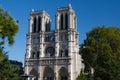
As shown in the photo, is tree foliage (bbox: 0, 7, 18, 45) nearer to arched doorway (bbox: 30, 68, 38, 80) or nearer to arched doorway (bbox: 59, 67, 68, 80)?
arched doorway (bbox: 59, 67, 68, 80)

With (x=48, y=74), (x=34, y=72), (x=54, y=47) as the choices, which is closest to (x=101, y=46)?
(x=54, y=47)

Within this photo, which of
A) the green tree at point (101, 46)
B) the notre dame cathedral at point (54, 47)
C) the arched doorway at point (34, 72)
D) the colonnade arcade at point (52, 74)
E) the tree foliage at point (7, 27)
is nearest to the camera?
the tree foliage at point (7, 27)

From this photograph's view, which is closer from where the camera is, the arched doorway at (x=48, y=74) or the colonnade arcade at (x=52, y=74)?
the colonnade arcade at (x=52, y=74)

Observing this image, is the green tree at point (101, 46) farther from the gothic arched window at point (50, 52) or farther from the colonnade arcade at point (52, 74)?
the gothic arched window at point (50, 52)

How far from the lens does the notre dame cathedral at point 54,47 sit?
80.2m

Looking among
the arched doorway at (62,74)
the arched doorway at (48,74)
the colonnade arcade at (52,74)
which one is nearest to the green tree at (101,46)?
the colonnade arcade at (52,74)

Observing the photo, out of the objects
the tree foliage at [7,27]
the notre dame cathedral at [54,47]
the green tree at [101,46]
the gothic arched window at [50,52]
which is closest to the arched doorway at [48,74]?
the notre dame cathedral at [54,47]

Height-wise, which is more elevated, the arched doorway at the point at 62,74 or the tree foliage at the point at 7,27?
the tree foliage at the point at 7,27

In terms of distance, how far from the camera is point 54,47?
8300 centimetres

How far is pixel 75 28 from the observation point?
85.4m

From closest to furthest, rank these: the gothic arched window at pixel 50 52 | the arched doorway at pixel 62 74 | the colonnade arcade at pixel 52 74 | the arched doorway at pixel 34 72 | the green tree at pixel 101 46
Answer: the green tree at pixel 101 46
the colonnade arcade at pixel 52 74
the arched doorway at pixel 62 74
the arched doorway at pixel 34 72
the gothic arched window at pixel 50 52

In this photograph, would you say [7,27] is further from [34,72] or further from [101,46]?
[34,72]

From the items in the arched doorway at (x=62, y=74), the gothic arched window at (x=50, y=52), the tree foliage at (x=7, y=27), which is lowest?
the arched doorway at (x=62, y=74)

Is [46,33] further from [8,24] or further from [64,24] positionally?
[8,24]
